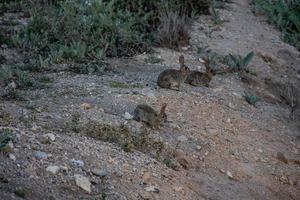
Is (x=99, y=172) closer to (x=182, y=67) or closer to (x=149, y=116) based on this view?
(x=149, y=116)

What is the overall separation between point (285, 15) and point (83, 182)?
586 cm

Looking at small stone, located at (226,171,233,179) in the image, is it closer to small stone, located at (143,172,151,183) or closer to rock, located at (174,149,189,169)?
rock, located at (174,149,189,169)

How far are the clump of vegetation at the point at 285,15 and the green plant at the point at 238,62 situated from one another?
1480mm

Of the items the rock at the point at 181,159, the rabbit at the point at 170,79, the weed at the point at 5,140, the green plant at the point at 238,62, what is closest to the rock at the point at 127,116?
the rock at the point at 181,159

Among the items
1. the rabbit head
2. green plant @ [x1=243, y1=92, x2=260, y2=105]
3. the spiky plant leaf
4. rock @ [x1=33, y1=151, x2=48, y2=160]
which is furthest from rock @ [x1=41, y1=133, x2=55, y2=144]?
the spiky plant leaf

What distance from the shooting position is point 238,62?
704 centimetres

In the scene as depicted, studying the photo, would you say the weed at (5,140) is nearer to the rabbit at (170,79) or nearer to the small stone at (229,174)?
the small stone at (229,174)

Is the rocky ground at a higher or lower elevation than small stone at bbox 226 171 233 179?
higher

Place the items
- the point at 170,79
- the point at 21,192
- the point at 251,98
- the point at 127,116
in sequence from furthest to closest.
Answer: the point at 251,98
the point at 170,79
the point at 127,116
the point at 21,192

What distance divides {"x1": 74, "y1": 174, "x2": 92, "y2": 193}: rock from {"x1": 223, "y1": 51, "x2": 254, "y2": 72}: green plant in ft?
11.1

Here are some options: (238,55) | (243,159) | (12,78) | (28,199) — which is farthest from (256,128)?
(28,199)

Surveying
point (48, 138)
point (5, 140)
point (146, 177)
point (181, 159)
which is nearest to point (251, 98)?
point (181, 159)

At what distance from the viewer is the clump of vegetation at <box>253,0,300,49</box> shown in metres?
8.52

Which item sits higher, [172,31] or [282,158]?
[172,31]
